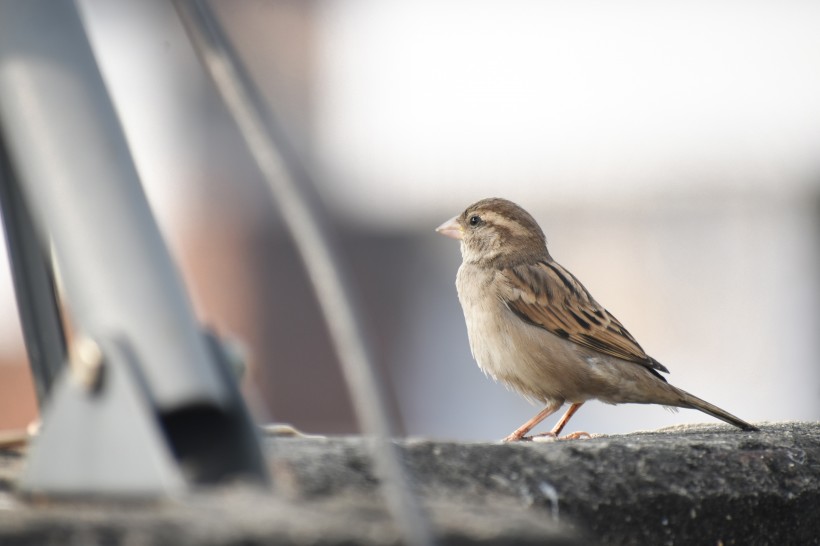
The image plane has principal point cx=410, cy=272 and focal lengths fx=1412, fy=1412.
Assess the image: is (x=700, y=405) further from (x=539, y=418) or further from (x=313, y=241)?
(x=313, y=241)

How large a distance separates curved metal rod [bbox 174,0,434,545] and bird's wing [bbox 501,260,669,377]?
351 centimetres

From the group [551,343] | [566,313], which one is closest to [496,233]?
[566,313]

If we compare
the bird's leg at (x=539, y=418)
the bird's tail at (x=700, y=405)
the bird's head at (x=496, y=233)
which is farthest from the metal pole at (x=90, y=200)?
the bird's head at (x=496, y=233)

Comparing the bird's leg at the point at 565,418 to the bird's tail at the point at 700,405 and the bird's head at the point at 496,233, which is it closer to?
the bird's tail at the point at 700,405

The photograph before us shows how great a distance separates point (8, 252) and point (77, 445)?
611 millimetres

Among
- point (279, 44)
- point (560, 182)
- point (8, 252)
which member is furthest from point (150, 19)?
point (8, 252)

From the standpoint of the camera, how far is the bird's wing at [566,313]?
15.5ft

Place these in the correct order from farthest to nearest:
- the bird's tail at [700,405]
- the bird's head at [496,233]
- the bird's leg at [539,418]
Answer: the bird's head at [496,233] → the bird's leg at [539,418] → the bird's tail at [700,405]

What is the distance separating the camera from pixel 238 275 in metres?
14.5

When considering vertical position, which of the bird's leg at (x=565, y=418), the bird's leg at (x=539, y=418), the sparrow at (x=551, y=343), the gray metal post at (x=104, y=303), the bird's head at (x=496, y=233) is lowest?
the bird's leg at (x=565, y=418)

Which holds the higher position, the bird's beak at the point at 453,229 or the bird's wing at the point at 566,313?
the bird's beak at the point at 453,229

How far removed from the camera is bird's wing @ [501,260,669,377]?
471cm

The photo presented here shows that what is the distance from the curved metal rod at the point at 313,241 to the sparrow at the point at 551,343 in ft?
10.7

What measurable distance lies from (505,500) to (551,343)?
3102 millimetres
